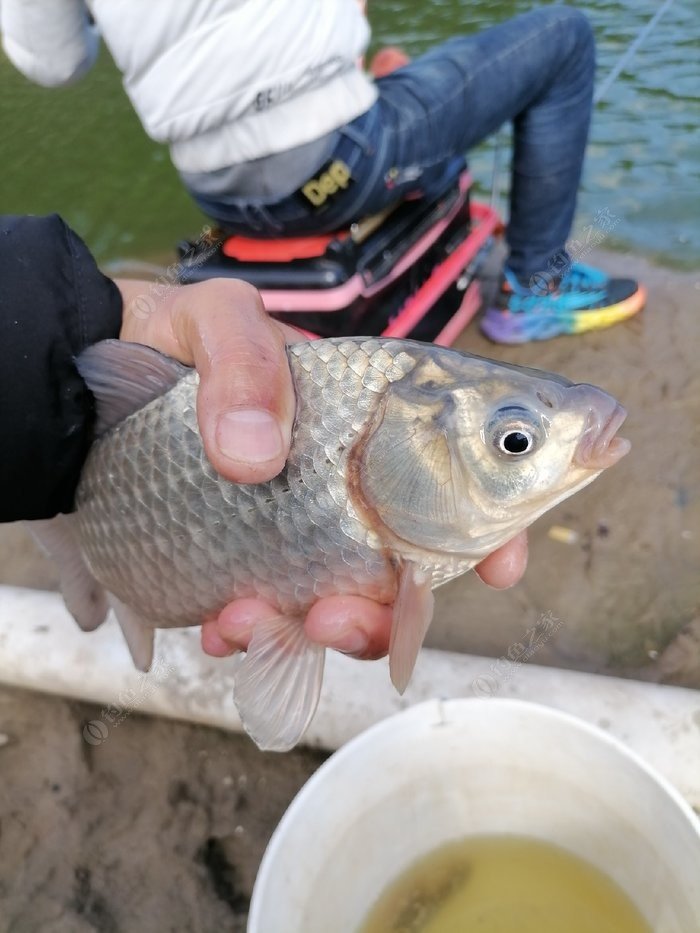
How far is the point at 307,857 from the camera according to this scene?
129 centimetres

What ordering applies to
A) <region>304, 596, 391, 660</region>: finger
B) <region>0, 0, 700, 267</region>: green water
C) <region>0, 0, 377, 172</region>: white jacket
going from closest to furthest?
<region>304, 596, 391, 660</region>: finger, <region>0, 0, 377, 172</region>: white jacket, <region>0, 0, 700, 267</region>: green water

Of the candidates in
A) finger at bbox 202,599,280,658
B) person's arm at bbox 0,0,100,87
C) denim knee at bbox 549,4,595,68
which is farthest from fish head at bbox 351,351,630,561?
denim knee at bbox 549,4,595,68

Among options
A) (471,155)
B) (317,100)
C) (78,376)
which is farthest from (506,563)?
(471,155)

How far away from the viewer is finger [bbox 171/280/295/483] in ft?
3.39

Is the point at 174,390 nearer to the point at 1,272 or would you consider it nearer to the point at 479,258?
the point at 1,272

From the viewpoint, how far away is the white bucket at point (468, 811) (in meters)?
1.21

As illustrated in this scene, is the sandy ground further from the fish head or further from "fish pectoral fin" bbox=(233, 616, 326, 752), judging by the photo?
the fish head

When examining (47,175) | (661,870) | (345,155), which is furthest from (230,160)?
(47,175)

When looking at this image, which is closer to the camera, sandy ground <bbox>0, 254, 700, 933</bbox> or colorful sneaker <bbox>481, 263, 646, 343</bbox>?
sandy ground <bbox>0, 254, 700, 933</bbox>

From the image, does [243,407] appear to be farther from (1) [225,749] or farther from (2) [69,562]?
(1) [225,749]

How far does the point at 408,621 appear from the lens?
1.08 m

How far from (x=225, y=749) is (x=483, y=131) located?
7.07 ft

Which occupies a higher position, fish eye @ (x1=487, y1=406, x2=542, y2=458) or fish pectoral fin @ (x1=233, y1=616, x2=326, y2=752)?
fish eye @ (x1=487, y1=406, x2=542, y2=458)

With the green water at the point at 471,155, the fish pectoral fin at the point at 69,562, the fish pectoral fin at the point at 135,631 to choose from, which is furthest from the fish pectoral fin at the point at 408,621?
the green water at the point at 471,155
